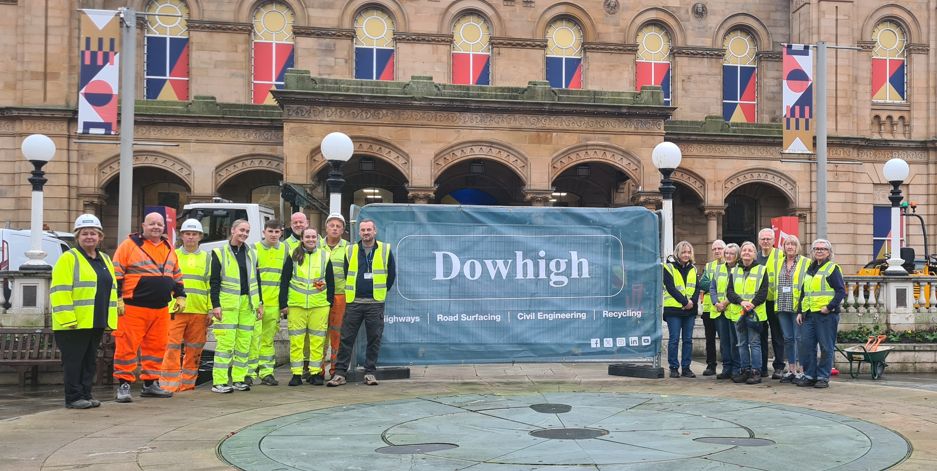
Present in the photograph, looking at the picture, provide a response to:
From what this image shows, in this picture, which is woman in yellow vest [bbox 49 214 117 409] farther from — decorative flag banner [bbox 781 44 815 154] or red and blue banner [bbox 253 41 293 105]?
red and blue banner [bbox 253 41 293 105]

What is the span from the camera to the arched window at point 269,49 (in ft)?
95.3

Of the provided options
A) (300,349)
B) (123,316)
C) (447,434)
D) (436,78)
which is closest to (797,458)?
(447,434)

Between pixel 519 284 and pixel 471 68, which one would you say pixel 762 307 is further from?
pixel 471 68

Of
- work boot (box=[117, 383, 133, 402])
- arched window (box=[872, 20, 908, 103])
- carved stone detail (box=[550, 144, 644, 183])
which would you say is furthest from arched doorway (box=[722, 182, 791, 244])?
work boot (box=[117, 383, 133, 402])

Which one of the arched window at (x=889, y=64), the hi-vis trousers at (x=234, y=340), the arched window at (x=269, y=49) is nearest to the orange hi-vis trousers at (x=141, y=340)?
the hi-vis trousers at (x=234, y=340)

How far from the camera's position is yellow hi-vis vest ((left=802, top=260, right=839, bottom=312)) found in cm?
1107

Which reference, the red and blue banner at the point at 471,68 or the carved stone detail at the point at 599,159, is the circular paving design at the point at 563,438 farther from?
the red and blue banner at the point at 471,68

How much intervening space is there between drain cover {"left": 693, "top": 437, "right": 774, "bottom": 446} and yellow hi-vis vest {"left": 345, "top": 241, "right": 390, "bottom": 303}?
16.3ft

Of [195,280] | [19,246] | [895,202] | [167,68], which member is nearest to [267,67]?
[167,68]

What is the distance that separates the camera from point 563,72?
30500 millimetres

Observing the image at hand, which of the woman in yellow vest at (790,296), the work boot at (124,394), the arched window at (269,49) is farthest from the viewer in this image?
the arched window at (269,49)

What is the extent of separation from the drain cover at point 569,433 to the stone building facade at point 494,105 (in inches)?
675

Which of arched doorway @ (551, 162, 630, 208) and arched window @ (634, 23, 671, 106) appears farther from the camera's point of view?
arched window @ (634, 23, 671, 106)

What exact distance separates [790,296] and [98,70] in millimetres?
13217
